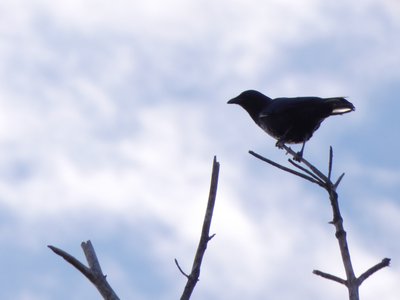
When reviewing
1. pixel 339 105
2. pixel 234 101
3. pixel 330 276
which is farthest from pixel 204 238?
pixel 234 101

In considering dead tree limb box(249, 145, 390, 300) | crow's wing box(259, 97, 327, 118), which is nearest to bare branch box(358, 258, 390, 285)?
dead tree limb box(249, 145, 390, 300)

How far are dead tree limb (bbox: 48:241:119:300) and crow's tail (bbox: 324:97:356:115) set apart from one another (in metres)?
6.92

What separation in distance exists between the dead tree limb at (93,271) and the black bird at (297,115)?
691 cm

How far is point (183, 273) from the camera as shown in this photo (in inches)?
202

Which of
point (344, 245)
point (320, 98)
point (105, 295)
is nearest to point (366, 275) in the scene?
point (344, 245)

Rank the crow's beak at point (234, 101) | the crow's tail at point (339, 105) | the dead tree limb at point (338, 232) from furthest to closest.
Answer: the crow's beak at point (234, 101) < the crow's tail at point (339, 105) < the dead tree limb at point (338, 232)

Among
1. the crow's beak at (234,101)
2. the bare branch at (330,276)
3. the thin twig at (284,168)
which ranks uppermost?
the crow's beak at (234,101)

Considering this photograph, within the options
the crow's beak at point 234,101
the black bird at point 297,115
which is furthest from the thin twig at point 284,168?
the crow's beak at point 234,101

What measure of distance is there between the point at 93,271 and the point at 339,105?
24.0ft

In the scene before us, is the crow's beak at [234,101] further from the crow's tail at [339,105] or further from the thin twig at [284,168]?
the thin twig at [284,168]

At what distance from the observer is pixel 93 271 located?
16.8 feet

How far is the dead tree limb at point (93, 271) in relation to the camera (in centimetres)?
495

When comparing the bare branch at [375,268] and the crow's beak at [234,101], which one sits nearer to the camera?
the bare branch at [375,268]

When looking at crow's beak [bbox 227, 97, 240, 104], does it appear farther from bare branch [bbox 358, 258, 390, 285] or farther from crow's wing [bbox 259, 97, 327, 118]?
bare branch [bbox 358, 258, 390, 285]
